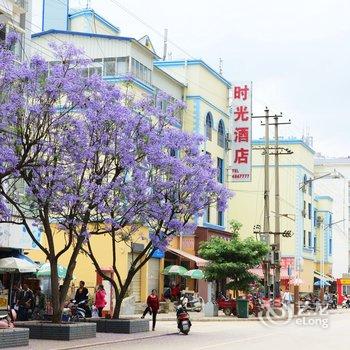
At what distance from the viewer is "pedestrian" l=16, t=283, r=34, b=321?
28859 millimetres

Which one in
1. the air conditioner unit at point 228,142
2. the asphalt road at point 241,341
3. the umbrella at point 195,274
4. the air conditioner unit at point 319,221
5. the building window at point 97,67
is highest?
the building window at point 97,67

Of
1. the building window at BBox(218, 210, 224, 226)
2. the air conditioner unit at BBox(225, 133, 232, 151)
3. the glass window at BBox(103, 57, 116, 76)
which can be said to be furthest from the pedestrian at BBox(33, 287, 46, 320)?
the air conditioner unit at BBox(225, 133, 232, 151)

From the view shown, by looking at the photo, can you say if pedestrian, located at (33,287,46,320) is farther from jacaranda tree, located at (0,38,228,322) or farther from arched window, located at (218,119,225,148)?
arched window, located at (218,119,225,148)

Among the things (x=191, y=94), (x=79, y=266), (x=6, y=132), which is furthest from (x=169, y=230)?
(x=191, y=94)

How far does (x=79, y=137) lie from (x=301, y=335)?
34.7ft

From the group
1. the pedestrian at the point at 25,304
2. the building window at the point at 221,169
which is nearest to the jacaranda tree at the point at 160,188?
the pedestrian at the point at 25,304

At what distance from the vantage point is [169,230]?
2908 cm

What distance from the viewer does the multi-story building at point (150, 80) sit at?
145 feet

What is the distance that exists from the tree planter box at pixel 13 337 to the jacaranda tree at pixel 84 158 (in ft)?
10.6

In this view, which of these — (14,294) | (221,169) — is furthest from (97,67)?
(221,169)

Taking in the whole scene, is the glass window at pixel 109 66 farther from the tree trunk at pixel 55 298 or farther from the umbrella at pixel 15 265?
the tree trunk at pixel 55 298

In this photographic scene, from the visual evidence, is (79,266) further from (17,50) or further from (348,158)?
(348,158)

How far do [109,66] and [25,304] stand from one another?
19489 millimetres

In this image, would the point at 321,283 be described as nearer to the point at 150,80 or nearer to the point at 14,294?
the point at 150,80
